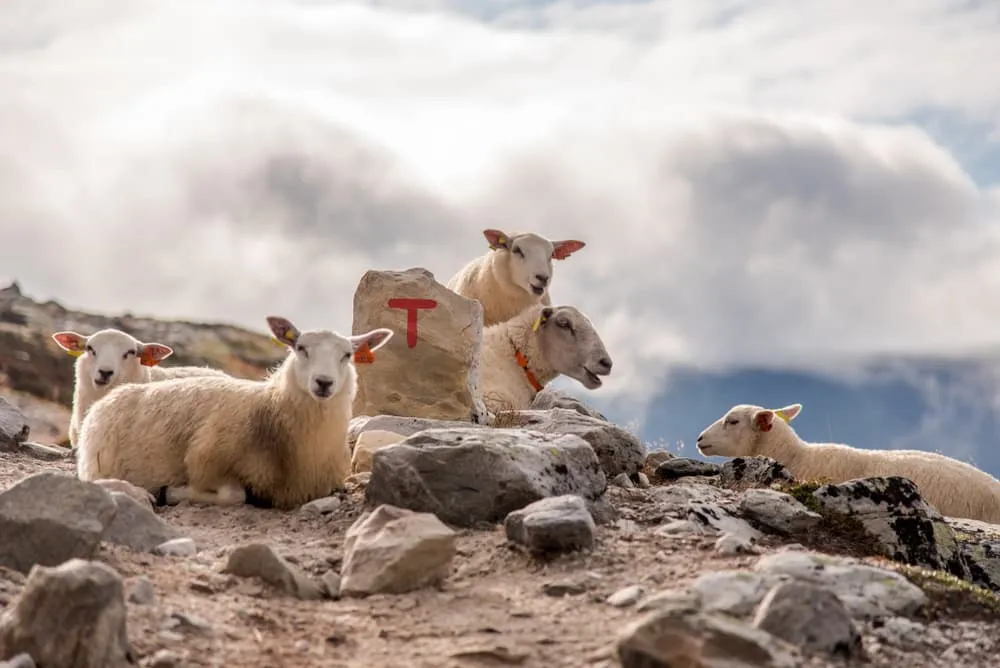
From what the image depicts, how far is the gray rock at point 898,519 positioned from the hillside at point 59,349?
29.7m

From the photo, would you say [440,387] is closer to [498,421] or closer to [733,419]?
[498,421]

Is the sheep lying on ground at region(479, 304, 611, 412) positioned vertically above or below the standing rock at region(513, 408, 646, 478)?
above

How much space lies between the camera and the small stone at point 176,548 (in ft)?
30.7

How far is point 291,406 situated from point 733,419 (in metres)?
8.96

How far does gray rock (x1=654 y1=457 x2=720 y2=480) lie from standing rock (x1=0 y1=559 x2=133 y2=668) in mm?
8798

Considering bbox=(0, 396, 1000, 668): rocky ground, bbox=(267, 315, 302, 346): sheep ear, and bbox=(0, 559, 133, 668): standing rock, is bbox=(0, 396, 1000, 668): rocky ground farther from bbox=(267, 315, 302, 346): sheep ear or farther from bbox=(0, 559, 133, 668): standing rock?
bbox=(267, 315, 302, 346): sheep ear

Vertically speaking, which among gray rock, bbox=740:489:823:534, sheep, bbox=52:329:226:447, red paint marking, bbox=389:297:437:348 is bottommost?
gray rock, bbox=740:489:823:534

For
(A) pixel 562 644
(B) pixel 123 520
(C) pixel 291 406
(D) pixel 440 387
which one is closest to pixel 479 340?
(D) pixel 440 387

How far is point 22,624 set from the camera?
21.9 ft

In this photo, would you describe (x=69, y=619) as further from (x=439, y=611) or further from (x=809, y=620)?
(x=809, y=620)

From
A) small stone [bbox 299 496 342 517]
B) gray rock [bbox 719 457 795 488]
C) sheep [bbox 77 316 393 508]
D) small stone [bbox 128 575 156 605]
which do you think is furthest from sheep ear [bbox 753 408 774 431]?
small stone [bbox 128 575 156 605]

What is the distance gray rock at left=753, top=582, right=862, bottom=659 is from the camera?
7027mm

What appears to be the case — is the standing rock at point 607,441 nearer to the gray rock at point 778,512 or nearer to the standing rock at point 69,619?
the gray rock at point 778,512

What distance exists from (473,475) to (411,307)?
5.98 metres
